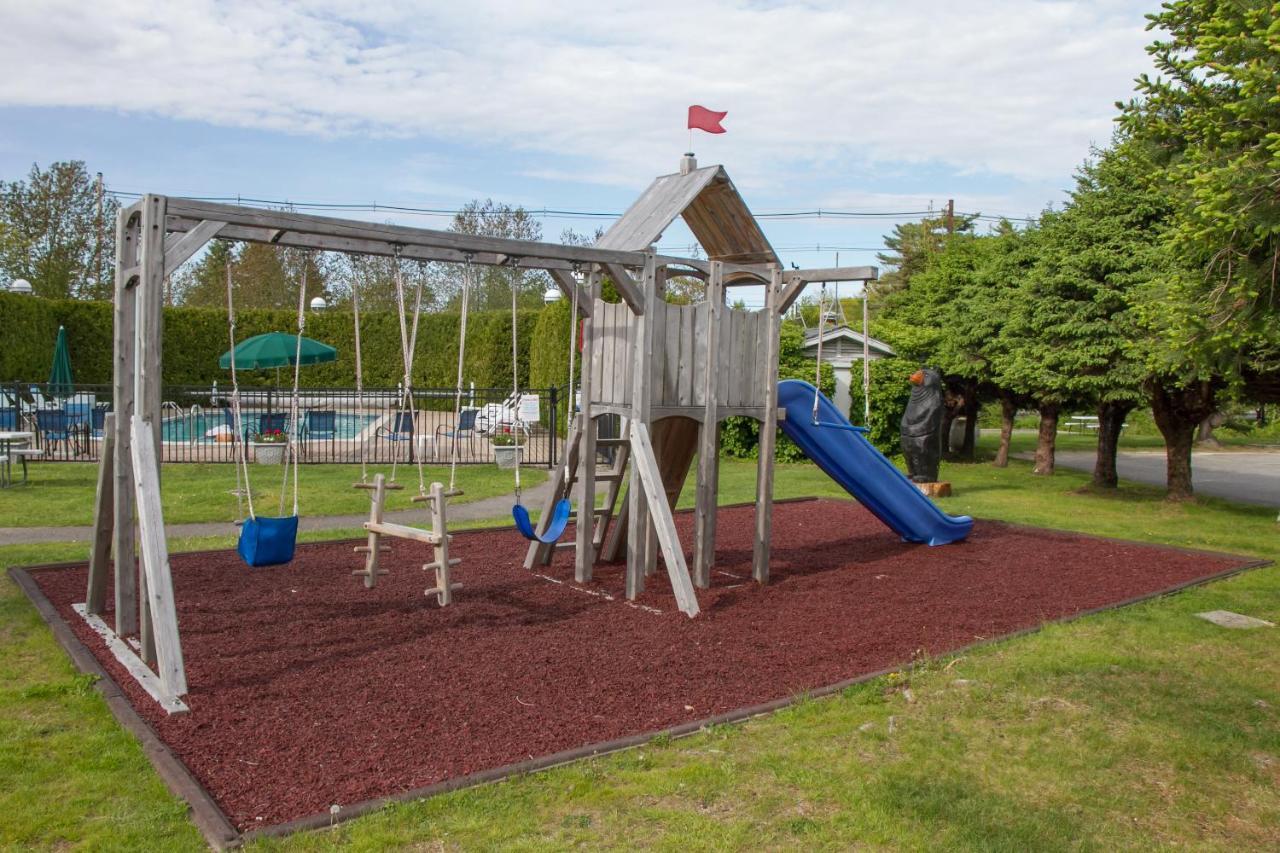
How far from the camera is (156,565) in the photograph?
18.7ft

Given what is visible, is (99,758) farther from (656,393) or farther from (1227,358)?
(1227,358)

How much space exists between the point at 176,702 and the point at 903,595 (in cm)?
586

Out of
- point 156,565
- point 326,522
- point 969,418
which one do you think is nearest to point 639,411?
point 156,565

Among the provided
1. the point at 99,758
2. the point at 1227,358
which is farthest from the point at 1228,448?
the point at 99,758

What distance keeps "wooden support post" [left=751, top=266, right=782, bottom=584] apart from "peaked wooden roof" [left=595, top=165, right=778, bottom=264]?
587 millimetres

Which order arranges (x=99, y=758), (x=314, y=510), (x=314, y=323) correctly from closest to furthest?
(x=99, y=758), (x=314, y=510), (x=314, y=323)

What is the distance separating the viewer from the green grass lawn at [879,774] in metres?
4.13

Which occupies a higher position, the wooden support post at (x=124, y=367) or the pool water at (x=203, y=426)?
the wooden support post at (x=124, y=367)

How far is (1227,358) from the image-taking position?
8.72 meters

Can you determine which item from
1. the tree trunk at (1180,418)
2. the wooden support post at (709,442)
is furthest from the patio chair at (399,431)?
the tree trunk at (1180,418)

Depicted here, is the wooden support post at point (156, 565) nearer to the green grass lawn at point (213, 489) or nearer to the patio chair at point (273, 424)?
the green grass lawn at point (213, 489)

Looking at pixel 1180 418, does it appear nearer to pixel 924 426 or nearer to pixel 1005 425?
pixel 924 426

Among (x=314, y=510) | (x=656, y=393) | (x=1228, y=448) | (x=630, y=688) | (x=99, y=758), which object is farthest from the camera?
(x=1228, y=448)

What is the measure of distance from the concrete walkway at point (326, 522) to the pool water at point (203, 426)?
5.69 m
